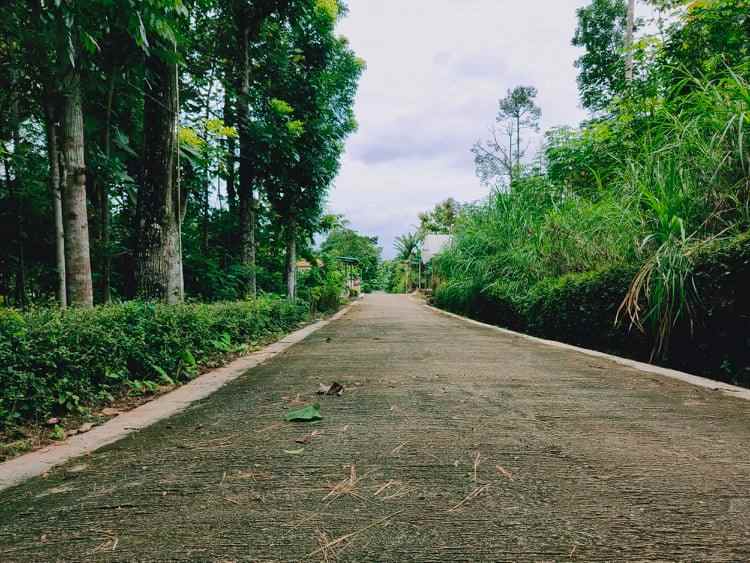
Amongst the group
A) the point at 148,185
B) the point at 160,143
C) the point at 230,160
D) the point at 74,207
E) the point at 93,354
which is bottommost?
the point at 93,354

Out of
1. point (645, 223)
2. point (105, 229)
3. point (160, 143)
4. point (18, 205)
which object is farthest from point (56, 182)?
point (645, 223)

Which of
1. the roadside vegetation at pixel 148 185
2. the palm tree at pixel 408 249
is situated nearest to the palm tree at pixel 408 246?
the palm tree at pixel 408 249

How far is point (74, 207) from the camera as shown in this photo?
4.57m

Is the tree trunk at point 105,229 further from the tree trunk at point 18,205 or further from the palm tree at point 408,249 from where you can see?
the palm tree at point 408,249

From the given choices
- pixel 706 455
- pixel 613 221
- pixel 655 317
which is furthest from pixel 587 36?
pixel 706 455

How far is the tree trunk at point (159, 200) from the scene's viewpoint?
522cm

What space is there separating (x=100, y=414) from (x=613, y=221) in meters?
5.27

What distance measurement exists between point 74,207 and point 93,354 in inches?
110

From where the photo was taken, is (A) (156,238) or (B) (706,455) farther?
(A) (156,238)

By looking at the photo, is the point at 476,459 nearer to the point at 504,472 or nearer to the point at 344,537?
the point at 504,472

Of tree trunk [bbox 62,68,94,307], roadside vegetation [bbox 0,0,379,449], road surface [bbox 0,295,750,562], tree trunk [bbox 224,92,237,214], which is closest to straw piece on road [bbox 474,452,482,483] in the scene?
road surface [bbox 0,295,750,562]

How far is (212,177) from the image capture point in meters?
9.30

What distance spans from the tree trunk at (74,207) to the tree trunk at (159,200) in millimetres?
671

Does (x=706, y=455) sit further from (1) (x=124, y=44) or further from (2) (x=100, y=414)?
(1) (x=124, y=44)
